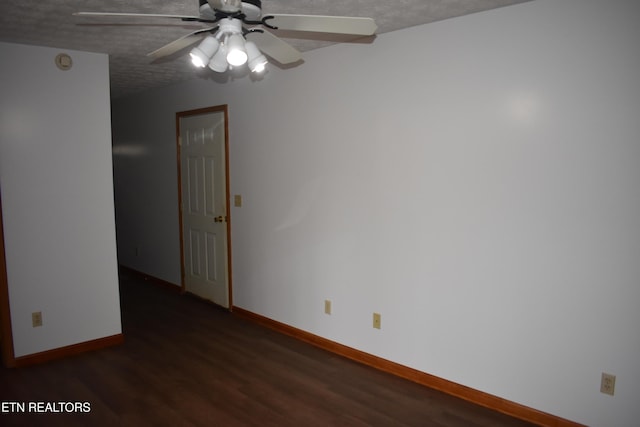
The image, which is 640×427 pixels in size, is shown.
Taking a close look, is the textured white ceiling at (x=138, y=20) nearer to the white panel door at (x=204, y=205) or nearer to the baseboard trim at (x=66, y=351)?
the white panel door at (x=204, y=205)

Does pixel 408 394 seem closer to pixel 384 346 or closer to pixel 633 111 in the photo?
pixel 384 346

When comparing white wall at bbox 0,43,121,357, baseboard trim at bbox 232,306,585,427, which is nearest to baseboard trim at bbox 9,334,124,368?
white wall at bbox 0,43,121,357

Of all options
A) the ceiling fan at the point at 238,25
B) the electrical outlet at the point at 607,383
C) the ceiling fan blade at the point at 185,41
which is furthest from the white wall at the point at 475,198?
the ceiling fan blade at the point at 185,41

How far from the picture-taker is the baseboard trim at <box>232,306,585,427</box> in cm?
252

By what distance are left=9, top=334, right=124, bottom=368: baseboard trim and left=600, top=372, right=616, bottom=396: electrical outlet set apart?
3.58 meters

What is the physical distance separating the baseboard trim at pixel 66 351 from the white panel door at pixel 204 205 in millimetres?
1148

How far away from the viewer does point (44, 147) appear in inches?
131

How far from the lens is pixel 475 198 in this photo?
2682 mm

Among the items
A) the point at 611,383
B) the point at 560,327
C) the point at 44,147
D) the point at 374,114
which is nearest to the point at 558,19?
the point at 374,114

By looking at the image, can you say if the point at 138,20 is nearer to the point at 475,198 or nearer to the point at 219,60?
the point at 219,60

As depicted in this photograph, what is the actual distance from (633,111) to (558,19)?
628 millimetres

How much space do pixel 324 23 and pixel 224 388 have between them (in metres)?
2.45

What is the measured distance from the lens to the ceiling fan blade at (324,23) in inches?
64.5

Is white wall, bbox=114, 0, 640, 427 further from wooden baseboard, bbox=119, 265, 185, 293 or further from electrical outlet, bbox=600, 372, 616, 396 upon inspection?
wooden baseboard, bbox=119, 265, 185, 293
